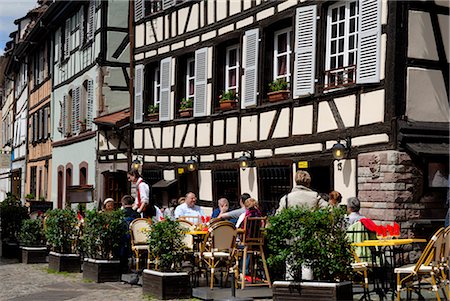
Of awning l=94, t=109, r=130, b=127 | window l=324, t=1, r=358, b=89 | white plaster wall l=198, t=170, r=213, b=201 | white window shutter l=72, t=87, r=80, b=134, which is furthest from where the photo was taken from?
white window shutter l=72, t=87, r=80, b=134

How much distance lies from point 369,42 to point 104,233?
5.04 meters

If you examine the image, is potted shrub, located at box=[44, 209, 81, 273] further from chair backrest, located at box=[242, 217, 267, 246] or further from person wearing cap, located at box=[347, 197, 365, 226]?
person wearing cap, located at box=[347, 197, 365, 226]

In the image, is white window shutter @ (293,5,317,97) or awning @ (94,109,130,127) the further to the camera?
awning @ (94,109,130,127)

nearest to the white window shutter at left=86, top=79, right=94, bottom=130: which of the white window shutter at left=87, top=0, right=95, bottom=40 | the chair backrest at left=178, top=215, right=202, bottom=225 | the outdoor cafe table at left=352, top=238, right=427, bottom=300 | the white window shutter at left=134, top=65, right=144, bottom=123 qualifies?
the white window shutter at left=87, top=0, right=95, bottom=40

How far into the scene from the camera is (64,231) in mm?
14039

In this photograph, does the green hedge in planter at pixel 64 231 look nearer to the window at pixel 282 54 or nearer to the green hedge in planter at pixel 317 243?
the window at pixel 282 54

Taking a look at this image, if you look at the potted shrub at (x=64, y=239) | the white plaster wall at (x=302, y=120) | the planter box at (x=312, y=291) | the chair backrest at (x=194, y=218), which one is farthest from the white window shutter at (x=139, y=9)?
the planter box at (x=312, y=291)

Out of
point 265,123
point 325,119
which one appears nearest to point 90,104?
point 265,123

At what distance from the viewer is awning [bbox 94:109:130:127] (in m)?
22.2

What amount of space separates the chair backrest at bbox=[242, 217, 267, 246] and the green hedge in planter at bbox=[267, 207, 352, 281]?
68.7 inches

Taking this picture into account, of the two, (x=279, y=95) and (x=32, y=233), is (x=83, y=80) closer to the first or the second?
(x=32, y=233)

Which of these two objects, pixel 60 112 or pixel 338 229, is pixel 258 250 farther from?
pixel 60 112

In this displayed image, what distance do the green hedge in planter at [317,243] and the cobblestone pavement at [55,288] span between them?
2.60m

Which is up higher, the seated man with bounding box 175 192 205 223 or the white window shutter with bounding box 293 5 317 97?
the white window shutter with bounding box 293 5 317 97
